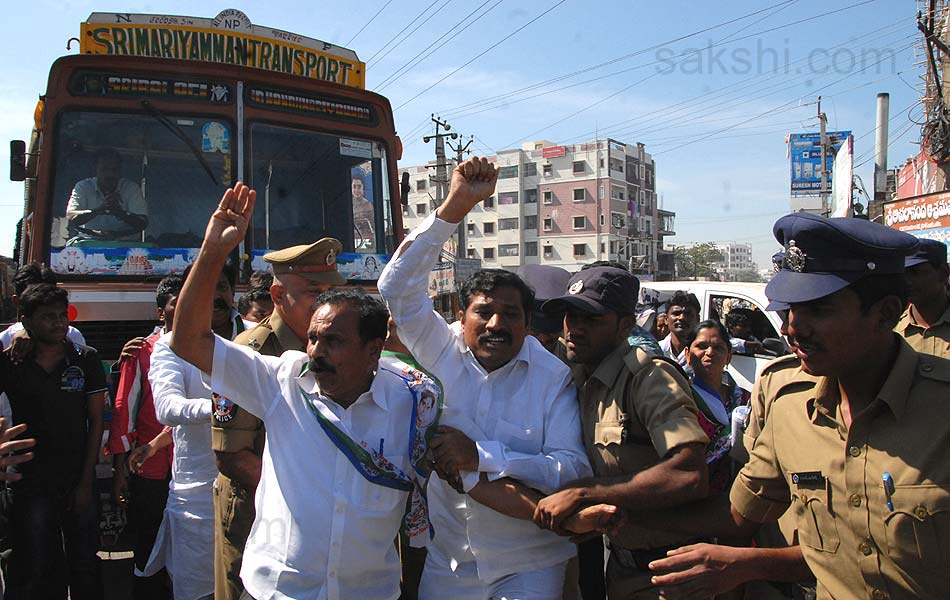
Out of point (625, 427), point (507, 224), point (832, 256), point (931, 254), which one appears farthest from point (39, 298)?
point (507, 224)

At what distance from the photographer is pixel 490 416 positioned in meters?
2.55

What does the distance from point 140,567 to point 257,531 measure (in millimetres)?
1977

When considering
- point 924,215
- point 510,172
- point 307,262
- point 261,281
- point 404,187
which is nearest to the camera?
point 307,262

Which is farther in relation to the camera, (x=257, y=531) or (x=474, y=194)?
(x=474, y=194)

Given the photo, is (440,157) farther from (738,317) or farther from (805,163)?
(738,317)

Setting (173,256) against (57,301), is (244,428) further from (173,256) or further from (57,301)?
(173,256)

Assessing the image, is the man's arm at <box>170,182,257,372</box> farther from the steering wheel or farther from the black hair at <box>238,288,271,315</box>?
the steering wheel

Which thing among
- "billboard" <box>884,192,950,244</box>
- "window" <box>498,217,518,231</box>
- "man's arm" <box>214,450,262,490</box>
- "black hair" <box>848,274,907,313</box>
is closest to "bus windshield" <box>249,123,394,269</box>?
"man's arm" <box>214,450,262,490</box>

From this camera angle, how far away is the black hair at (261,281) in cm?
462

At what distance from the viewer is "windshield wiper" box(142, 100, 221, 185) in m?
5.01

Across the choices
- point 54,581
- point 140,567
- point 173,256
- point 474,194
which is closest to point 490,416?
point 474,194

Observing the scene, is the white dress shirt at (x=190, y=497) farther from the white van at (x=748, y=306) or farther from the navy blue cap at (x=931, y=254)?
the white van at (x=748, y=306)

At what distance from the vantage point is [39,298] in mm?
3596

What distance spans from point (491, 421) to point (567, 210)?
2736 inches
